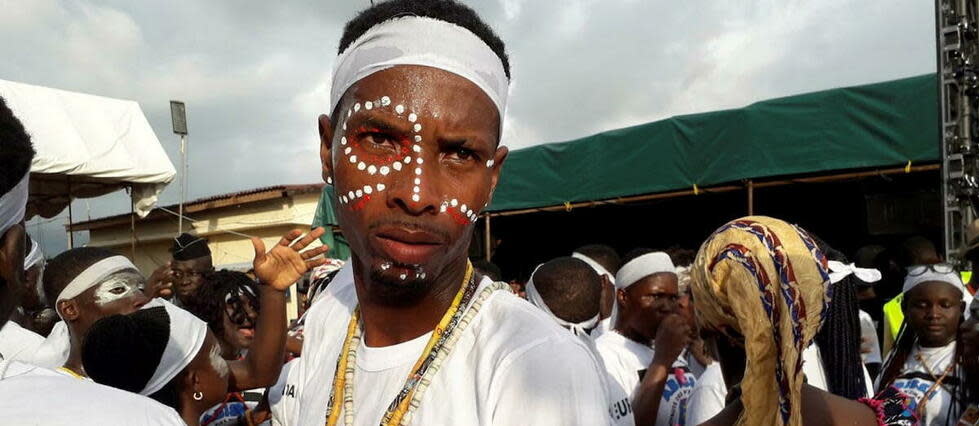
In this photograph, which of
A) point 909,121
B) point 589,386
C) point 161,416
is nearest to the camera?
point 161,416

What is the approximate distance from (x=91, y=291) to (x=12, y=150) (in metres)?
2.72

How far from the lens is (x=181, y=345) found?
2.82 metres

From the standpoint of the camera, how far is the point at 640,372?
4098 mm

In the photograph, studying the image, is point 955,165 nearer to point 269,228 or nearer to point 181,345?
point 181,345

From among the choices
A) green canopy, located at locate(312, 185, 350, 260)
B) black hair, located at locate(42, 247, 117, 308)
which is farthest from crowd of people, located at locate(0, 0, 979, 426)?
green canopy, located at locate(312, 185, 350, 260)

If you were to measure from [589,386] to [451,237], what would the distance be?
458 millimetres

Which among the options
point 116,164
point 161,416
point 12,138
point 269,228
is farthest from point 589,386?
point 269,228

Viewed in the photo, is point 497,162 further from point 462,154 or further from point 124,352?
point 124,352

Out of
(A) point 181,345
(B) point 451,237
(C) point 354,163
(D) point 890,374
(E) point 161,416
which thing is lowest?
(D) point 890,374

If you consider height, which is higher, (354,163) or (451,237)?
(354,163)

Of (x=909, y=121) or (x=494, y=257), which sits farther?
(x=494, y=257)

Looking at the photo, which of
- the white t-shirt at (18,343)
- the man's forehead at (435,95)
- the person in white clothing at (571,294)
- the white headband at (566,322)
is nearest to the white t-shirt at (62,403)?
the man's forehead at (435,95)

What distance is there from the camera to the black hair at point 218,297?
168 inches

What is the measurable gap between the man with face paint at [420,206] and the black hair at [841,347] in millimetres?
1545
